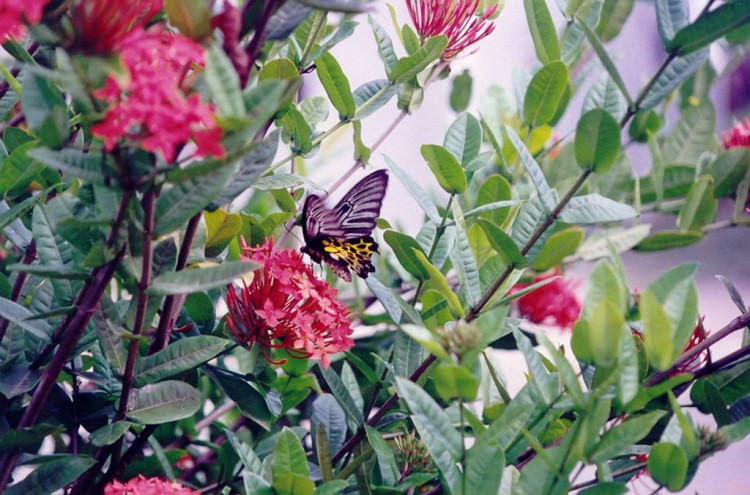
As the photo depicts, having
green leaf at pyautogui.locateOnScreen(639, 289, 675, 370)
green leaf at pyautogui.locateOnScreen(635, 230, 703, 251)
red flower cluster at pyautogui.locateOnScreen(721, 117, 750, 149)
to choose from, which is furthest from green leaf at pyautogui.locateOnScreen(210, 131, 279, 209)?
red flower cluster at pyautogui.locateOnScreen(721, 117, 750, 149)

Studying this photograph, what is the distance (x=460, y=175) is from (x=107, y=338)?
0.97 feet

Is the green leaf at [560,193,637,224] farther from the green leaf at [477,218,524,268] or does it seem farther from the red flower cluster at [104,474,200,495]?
the red flower cluster at [104,474,200,495]

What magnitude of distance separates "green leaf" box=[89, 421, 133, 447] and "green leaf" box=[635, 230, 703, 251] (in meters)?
0.57

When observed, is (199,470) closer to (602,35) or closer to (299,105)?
(299,105)

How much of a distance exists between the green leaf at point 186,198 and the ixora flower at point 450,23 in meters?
0.31

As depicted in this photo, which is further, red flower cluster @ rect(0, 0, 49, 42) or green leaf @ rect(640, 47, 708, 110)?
green leaf @ rect(640, 47, 708, 110)

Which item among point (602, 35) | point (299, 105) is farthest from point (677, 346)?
point (602, 35)

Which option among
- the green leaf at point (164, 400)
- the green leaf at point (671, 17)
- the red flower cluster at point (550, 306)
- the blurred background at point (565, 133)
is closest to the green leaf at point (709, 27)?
the green leaf at point (671, 17)

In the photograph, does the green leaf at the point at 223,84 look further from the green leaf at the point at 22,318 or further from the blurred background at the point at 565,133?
the blurred background at the point at 565,133

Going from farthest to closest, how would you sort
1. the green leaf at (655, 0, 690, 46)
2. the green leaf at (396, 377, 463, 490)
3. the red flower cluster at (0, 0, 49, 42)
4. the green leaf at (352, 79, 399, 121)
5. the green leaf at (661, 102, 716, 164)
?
1. the green leaf at (661, 102, 716, 164)
2. the green leaf at (352, 79, 399, 121)
3. the green leaf at (655, 0, 690, 46)
4. the green leaf at (396, 377, 463, 490)
5. the red flower cluster at (0, 0, 49, 42)

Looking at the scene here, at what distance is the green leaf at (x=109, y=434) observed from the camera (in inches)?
17.8

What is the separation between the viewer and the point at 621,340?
412mm

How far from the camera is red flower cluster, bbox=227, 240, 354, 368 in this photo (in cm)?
56

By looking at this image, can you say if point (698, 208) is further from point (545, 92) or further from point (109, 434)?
point (109, 434)
